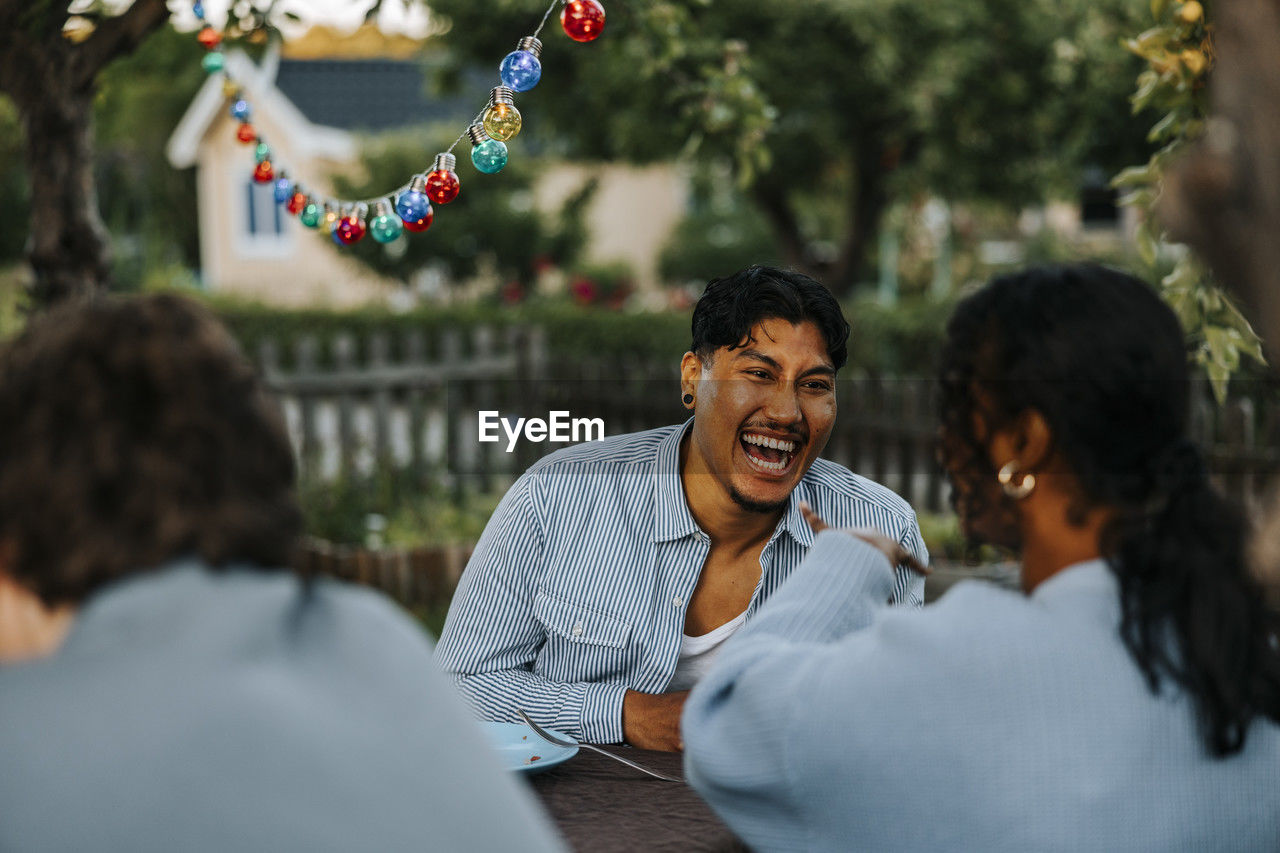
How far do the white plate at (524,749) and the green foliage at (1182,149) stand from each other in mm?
1780

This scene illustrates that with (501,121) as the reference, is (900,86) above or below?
above

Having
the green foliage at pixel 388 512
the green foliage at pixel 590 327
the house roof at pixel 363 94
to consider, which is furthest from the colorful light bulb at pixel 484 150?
the house roof at pixel 363 94

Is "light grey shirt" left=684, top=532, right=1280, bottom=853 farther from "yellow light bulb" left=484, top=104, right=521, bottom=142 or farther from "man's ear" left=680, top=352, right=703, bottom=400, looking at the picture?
"yellow light bulb" left=484, top=104, right=521, bottom=142

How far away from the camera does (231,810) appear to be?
1.10 metres

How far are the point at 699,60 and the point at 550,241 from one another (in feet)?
25.9

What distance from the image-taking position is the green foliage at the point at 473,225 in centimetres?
1631

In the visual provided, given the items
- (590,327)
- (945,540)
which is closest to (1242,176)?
(945,540)

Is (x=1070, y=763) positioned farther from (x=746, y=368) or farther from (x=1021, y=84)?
(x=1021, y=84)

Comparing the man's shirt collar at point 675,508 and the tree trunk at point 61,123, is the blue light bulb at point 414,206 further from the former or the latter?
the tree trunk at point 61,123

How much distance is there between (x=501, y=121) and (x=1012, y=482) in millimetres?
1433

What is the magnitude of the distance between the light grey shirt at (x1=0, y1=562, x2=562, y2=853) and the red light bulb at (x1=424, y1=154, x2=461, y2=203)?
1.58 meters

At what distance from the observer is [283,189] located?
3346 mm

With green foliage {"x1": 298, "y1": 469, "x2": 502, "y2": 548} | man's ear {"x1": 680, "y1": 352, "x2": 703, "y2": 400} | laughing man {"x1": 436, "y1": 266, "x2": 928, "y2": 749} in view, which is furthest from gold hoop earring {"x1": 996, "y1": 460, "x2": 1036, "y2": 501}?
green foliage {"x1": 298, "y1": 469, "x2": 502, "y2": 548}

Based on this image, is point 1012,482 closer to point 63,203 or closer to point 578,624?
point 578,624
